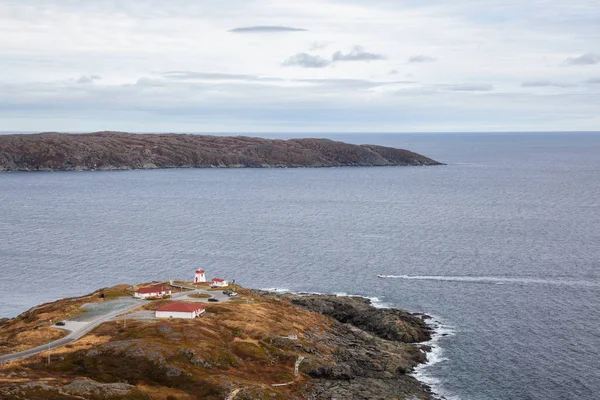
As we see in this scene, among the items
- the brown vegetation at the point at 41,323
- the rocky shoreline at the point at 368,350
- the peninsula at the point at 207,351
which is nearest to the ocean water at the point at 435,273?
the rocky shoreline at the point at 368,350

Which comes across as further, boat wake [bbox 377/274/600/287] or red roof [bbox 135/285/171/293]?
boat wake [bbox 377/274/600/287]

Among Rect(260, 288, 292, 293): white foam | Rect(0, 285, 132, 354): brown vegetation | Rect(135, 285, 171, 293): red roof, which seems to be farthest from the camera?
Rect(260, 288, 292, 293): white foam

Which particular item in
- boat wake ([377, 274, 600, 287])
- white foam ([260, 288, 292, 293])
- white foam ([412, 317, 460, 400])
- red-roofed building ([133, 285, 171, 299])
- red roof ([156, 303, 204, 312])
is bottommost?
white foam ([412, 317, 460, 400])

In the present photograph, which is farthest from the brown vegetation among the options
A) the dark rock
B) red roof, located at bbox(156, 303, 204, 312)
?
the dark rock

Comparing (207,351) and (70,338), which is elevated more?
(70,338)

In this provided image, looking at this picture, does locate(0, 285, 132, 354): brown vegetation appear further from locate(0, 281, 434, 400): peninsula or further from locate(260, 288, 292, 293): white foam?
locate(260, 288, 292, 293): white foam

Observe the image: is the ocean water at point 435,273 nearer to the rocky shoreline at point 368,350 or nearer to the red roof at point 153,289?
the rocky shoreline at point 368,350

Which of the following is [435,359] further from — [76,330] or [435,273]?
[435,273]

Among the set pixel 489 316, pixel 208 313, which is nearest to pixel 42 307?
pixel 208 313

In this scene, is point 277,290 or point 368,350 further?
point 277,290

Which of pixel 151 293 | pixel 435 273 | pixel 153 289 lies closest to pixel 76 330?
pixel 151 293
